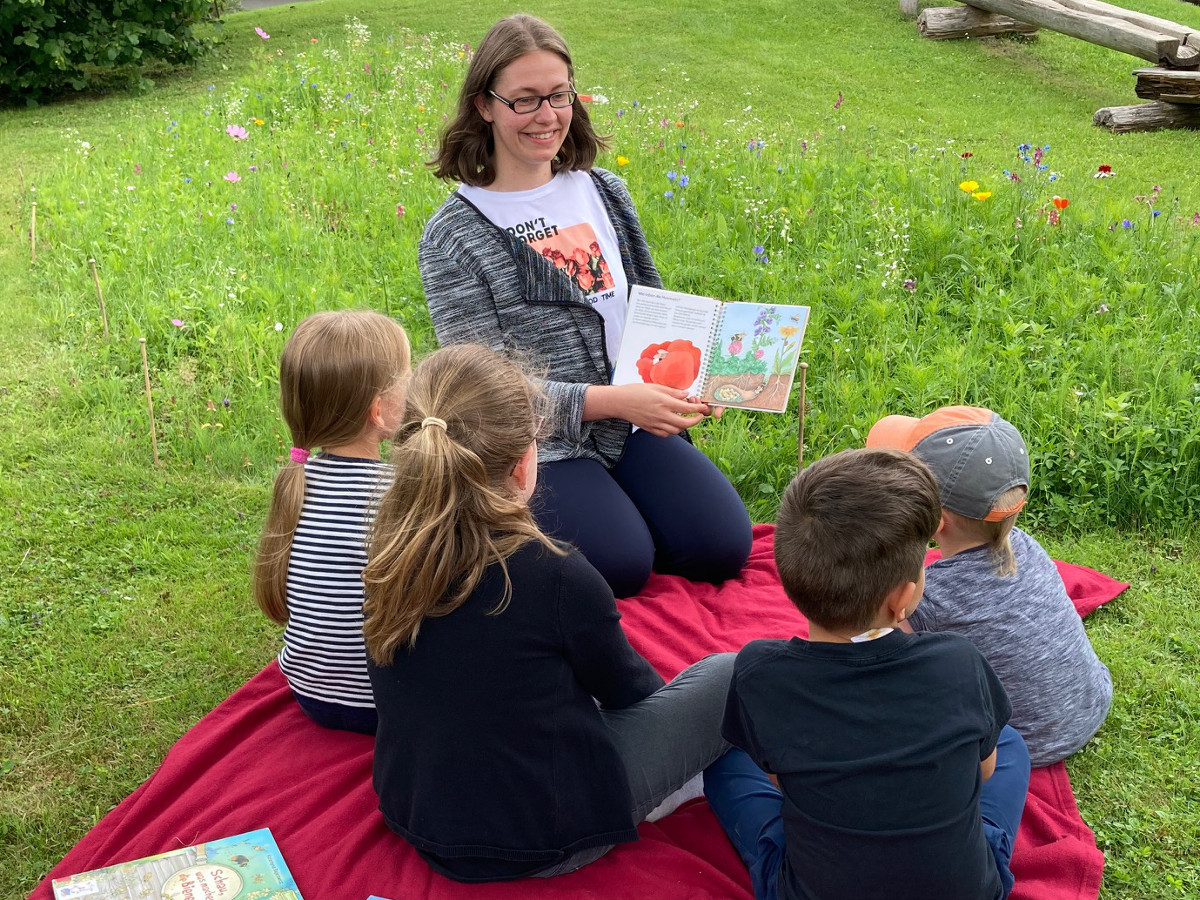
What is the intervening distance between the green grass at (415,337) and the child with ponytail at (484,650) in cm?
117

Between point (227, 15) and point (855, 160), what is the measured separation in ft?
36.8

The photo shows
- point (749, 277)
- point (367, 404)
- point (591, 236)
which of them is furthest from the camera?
point (749, 277)

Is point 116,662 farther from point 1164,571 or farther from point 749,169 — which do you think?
point 749,169

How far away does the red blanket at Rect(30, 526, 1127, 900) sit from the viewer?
234 centimetres

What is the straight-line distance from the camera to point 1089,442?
3.94 meters

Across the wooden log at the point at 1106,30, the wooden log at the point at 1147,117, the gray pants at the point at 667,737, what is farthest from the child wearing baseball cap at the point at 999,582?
the wooden log at the point at 1106,30

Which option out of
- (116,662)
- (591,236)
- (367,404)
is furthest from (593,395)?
(116,662)

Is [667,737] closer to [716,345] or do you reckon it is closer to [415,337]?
[716,345]

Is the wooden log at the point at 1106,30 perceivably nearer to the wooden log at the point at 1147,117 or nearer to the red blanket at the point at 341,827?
the wooden log at the point at 1147,117

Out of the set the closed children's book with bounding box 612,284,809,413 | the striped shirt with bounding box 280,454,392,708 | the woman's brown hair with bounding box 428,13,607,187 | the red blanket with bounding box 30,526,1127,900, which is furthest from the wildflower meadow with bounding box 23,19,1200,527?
the striped shirt with bounding box 280,454,392,708

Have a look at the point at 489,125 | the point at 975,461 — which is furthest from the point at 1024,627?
the point at 489,125

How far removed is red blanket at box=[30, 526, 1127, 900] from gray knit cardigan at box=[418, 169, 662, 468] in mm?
661

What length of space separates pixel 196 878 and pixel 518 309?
1754 millimetres

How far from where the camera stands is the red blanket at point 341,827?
234 centimetres
